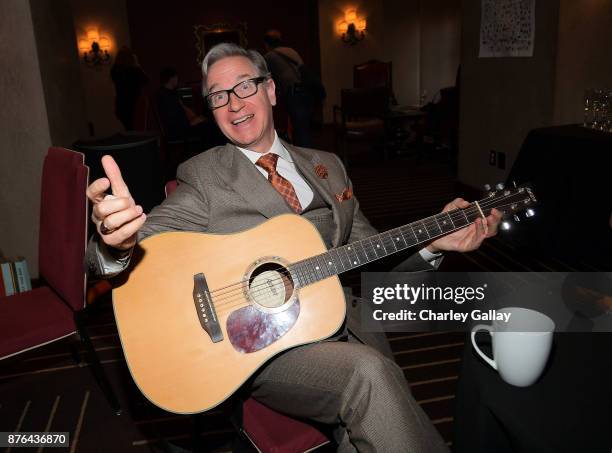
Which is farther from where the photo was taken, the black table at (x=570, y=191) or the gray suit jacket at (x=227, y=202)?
the black table at (x=570, y=191)

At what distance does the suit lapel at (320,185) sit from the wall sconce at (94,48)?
8953 mm

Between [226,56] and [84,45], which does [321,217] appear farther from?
[84,45]

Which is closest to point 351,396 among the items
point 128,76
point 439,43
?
point 128,76

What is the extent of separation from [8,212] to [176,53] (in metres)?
Answer: 8.07

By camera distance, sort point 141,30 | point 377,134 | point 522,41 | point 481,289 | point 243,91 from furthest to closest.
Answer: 1. point 141,30
2. point 377,134
3. point 522,41
4. point 481,289
5. point 243,91

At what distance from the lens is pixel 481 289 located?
3285 millimetres

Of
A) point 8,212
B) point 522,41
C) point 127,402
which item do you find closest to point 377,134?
point 522,41

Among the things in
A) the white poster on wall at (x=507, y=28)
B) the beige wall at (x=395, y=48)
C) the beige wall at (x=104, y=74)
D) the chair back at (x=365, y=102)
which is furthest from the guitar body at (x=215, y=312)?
the beige wall at (x=395, y=48)

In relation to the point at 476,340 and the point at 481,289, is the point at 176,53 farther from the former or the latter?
the point at 476,340

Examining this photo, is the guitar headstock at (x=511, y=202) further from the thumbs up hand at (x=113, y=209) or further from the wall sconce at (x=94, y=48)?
the wall sconce at (x=94, y=48)

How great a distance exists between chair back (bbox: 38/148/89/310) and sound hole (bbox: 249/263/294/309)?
815mm

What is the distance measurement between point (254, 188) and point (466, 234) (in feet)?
2.18

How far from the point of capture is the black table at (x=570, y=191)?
105 inches

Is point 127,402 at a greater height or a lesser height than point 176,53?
lesser
